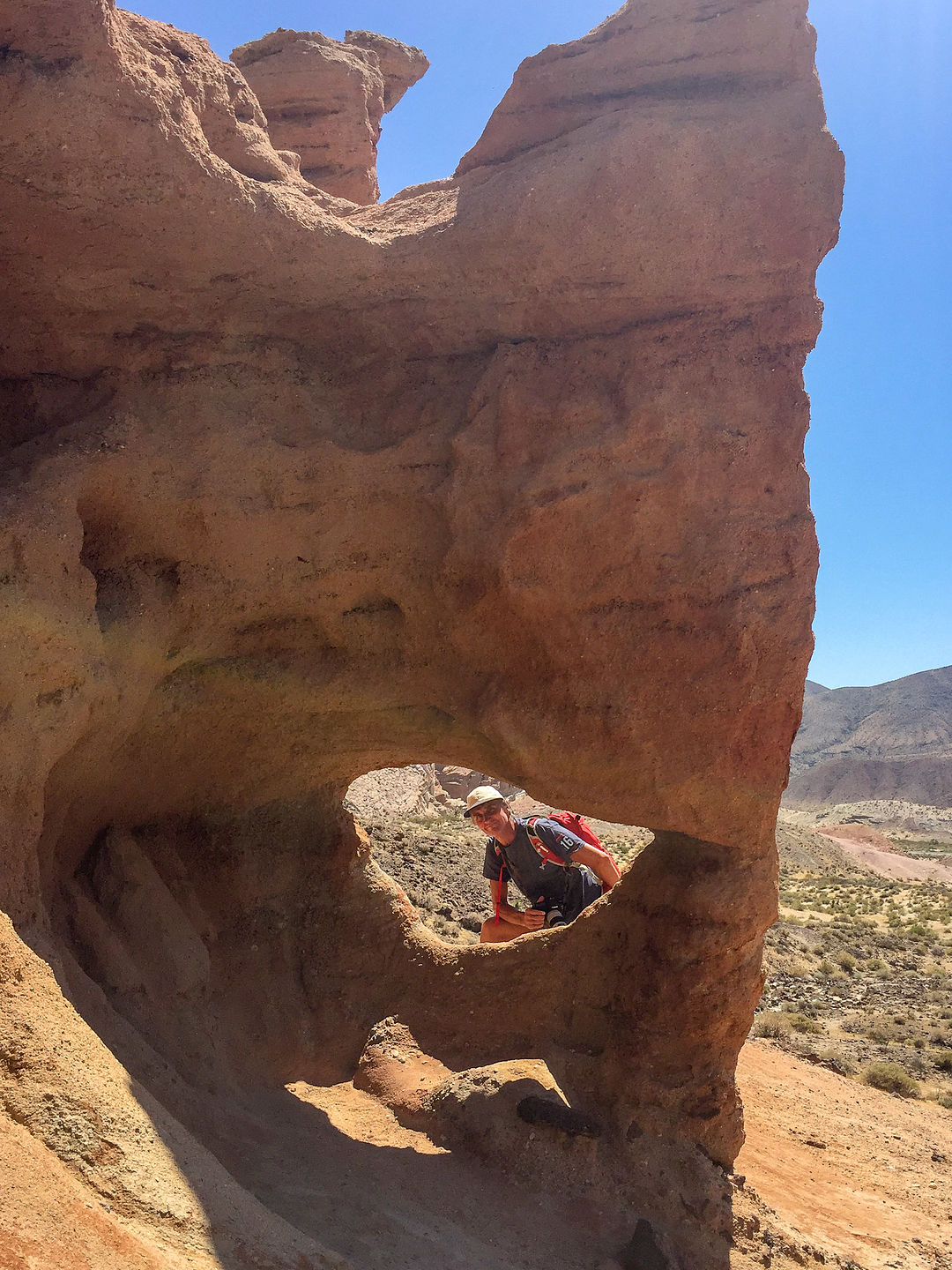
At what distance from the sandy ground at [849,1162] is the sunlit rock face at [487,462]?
1.08 meters

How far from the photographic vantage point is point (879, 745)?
220ft

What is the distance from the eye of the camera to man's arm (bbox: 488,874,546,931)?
637cm

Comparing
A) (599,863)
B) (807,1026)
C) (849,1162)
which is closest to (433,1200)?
(599,863)

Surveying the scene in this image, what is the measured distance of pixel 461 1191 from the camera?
4.16m

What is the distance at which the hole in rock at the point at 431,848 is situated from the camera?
9.12 metres

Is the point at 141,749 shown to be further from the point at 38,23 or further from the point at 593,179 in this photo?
the point at 593,179

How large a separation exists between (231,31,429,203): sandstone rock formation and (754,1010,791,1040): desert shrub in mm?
8860

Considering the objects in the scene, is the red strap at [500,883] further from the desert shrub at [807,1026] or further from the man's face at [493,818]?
the desert shrub at [807,1026]

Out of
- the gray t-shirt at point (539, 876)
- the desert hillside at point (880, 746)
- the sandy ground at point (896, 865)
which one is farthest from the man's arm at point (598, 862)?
the desert hillside at point (880, 746)

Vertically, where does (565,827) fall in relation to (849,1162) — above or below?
above

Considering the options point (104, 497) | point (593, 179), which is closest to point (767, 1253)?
point (104, 497)

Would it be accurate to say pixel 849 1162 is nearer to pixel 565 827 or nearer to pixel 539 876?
pixel 539 876

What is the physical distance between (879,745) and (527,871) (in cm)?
6761

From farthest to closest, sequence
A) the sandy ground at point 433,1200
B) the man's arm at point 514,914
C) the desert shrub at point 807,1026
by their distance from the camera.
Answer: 1. the desert shrub at point 807,1026
2. the man's arm at point 514,914
3. the sandy ground at point 433,1200
